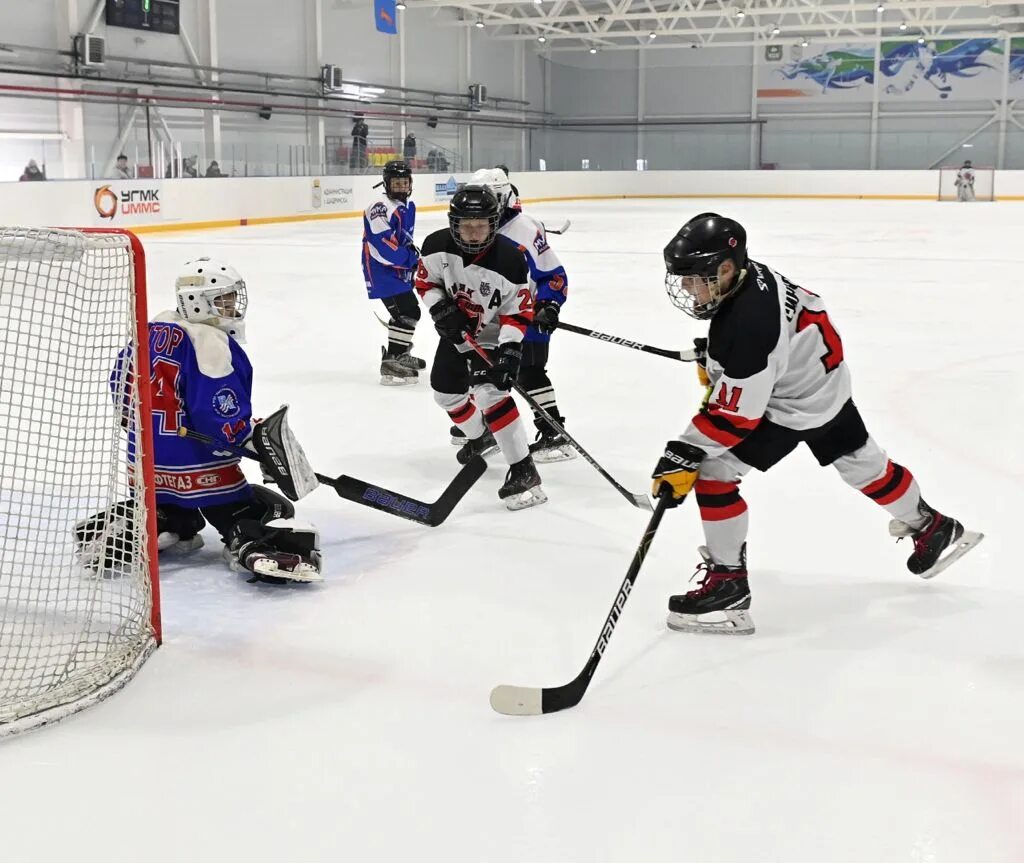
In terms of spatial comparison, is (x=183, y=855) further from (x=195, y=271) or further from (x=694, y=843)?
(x=195, y=271)

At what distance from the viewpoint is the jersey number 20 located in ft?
7.61

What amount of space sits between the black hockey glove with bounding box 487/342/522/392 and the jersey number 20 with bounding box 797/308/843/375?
3.60 feet

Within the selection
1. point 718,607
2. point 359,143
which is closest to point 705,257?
point 718,607

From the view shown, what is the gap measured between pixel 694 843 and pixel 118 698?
107 cm

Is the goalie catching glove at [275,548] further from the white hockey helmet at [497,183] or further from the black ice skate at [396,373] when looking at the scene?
the black ice skate at [396,373]

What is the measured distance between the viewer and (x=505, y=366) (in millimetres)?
3244

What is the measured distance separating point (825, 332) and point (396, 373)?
3039 mm

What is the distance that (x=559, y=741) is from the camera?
1.92 meters

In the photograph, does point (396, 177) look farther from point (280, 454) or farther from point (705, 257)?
point (705, 257)

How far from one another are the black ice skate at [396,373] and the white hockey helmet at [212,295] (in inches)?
98.9

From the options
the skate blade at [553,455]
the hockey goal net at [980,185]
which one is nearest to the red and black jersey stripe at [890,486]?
the skate blade at [553,455]

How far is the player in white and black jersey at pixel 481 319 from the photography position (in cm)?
328

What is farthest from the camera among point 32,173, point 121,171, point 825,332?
point 121,171

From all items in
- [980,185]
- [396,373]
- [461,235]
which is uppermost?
[980,185]
